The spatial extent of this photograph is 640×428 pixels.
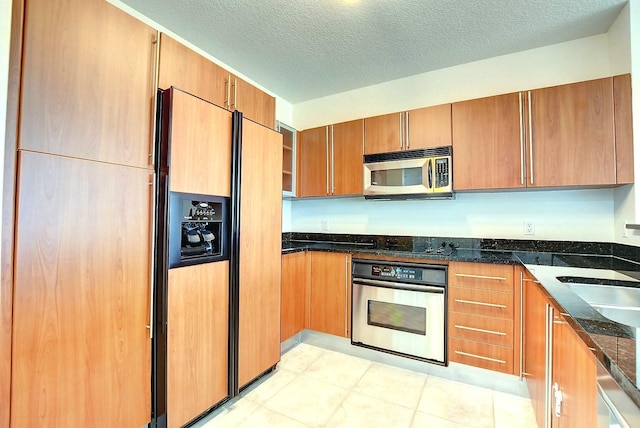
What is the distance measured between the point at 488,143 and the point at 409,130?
626mm

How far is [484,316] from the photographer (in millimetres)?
2049

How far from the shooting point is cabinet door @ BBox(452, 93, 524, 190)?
217 centimetres

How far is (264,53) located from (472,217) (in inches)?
90.8

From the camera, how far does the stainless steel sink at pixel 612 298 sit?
43.3 inches

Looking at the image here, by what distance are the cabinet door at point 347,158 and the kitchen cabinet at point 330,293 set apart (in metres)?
0.67

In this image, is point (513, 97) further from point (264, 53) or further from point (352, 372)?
point (352, 372)

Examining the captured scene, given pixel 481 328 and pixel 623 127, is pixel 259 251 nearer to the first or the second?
pixel 481 328

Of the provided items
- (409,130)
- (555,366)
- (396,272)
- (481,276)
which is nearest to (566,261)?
(481,276)

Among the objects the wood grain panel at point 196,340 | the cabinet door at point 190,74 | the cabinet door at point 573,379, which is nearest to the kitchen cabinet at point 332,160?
the cabinet door at point 190,74

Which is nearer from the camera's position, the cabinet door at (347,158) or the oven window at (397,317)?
the oven window at (397,317)

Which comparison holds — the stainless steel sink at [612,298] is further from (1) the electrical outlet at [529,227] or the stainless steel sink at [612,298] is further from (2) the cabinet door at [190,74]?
(2) the cabinet door at [190,74]

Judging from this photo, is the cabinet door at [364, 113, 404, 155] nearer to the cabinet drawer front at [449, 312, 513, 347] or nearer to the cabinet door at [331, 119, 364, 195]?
the cabinet door at [331, 119, 364, 195]

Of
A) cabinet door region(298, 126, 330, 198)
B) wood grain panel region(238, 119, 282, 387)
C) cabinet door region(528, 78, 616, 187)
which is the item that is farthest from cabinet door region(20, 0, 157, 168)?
cabinet door region(528, 78, 616, 187)

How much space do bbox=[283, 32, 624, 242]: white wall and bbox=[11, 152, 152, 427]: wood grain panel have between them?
2160 millimetres
